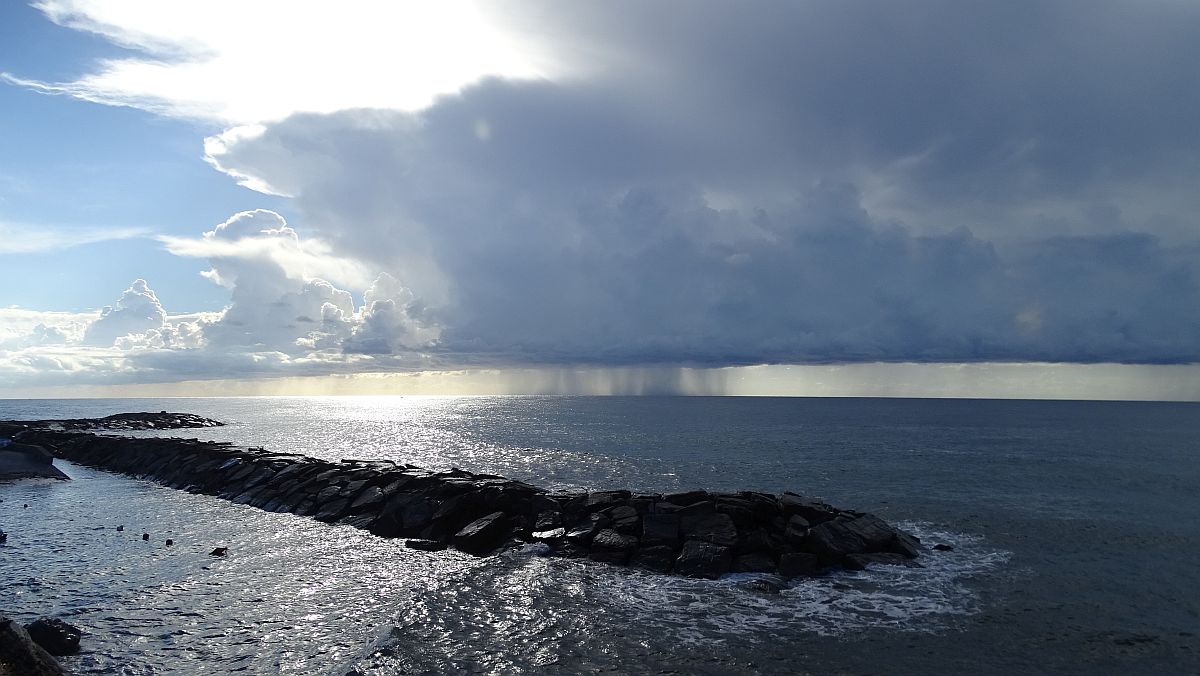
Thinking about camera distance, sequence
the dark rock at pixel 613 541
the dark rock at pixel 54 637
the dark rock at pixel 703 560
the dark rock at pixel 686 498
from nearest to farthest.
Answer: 1. the dark rock at pixel 54 637
2. the dark rock at pixel 703 560
3. the dark rock at pixel 613 541
4. the dark rock at pixel 686 498

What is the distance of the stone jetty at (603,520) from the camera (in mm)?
22016

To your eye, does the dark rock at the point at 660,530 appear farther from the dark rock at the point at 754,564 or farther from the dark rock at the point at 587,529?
the dark rock at the point at 754,564

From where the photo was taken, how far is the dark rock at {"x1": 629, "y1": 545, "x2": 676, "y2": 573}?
21534mm

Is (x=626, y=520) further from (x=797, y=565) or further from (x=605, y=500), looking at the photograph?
(x=797, y=565)

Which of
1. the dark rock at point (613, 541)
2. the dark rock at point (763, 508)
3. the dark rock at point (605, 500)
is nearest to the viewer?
the dark rock at point (613, 541)

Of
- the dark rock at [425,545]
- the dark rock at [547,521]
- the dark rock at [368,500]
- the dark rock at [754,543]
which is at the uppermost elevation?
the dark rock at [754,543]

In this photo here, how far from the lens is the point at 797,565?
21250 mm

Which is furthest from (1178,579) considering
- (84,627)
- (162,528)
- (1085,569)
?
(162,528)

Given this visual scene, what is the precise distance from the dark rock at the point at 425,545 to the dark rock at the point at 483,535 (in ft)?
1.92

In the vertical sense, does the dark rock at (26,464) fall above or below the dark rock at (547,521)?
below

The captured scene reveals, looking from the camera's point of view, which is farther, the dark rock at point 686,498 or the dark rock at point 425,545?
the dark rock at point 686,498

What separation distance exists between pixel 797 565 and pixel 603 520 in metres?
7.31

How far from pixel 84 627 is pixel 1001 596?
24.2 metres

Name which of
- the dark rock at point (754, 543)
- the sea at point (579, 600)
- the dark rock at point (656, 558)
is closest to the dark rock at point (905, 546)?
the sea at point (579, 600)
